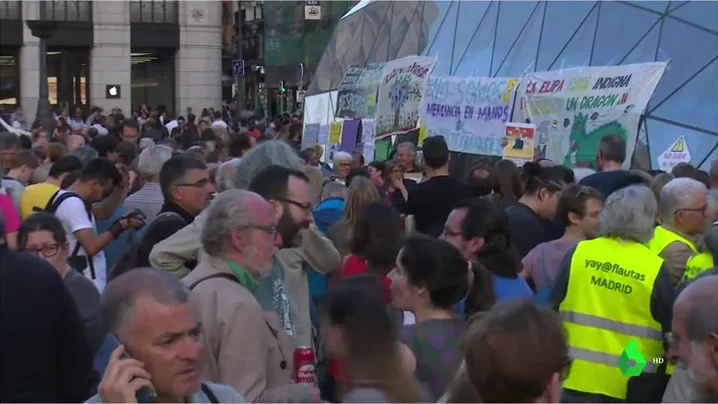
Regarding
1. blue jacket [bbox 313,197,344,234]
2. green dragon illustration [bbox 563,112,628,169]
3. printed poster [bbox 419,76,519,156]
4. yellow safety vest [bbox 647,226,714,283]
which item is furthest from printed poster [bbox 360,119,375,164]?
yellow safety vest [bbox 647,226,714,283]

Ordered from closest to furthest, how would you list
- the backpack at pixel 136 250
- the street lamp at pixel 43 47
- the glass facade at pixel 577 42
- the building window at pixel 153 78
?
the backpack at pixel 136 250
the glass facade at pixel 577 42
the street lamp at pixel 43 47
the building window at pixel 153 78

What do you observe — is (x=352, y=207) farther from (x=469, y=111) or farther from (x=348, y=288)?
(x=469, y=111)

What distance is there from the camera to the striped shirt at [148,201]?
792cm

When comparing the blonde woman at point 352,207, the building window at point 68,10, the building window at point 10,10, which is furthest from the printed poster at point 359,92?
the building window at point 10,10

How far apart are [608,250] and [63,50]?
37989 millimetres

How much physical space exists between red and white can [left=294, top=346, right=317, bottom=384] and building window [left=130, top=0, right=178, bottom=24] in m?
38.0

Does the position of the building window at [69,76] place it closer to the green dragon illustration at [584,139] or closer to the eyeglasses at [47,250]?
the green dragon illustration at [584,139]

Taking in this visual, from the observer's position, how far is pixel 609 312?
5695 mm

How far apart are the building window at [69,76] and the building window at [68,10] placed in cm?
144

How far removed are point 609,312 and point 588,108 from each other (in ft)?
28.8

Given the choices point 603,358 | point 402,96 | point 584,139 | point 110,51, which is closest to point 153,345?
point 603,358

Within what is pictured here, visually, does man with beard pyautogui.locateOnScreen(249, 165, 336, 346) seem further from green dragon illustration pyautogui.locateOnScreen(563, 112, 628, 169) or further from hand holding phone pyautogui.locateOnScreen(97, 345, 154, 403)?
green dragon illustration pyautogui.locateOnScreen(563, 112, 628, 169)

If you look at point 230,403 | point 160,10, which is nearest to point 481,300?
point 230,403

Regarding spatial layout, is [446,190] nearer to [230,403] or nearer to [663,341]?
[663,341]
